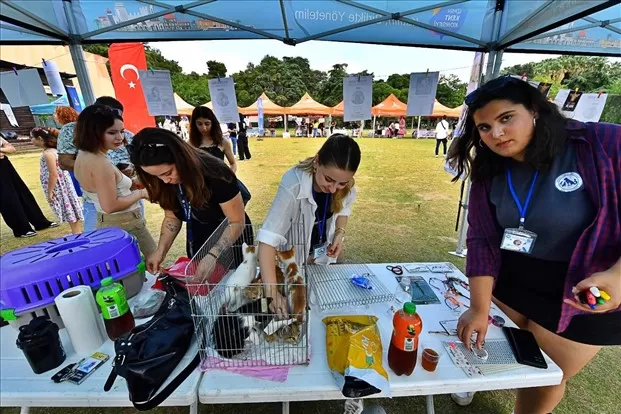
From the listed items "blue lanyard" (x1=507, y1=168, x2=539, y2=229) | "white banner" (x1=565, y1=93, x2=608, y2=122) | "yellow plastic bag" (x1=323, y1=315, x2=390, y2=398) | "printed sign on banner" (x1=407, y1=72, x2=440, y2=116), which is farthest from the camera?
"printed sign on banner" (x1=407, y1=72, x2=440, y2=116)

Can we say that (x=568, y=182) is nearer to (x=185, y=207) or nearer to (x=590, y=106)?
(x=185, y=207)

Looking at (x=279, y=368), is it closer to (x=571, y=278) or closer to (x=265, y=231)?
(x=265, y=231)

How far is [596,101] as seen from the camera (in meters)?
2.68

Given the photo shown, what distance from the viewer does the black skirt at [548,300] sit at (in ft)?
3.51

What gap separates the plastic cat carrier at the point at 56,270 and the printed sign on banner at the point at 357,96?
8.22 ft

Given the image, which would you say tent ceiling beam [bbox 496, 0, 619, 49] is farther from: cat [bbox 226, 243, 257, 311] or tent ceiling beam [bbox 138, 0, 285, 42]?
cat [bbox 226, 243, 257, 311]

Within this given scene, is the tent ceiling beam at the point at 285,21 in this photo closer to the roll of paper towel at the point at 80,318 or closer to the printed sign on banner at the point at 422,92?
the printed sign on banner at the point at 422,92

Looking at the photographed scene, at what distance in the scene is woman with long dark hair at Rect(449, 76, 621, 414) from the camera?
37.4 inches

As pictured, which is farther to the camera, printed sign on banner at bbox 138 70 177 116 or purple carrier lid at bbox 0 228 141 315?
printed sign on banner at bbox 138 70 177 116

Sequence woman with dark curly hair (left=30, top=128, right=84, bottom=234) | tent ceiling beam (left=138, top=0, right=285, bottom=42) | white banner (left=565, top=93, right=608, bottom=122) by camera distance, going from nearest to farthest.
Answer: tent ceiling beam (left=138, top=0, right=285, bottom=42)
white banner (left=565, top=93, right=608, bottom=122)
woman with dark curly hair (left=30, top=128, right=84, bottom=234)

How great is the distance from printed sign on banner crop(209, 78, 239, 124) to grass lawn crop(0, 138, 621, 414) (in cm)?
174

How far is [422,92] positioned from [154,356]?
317 cm

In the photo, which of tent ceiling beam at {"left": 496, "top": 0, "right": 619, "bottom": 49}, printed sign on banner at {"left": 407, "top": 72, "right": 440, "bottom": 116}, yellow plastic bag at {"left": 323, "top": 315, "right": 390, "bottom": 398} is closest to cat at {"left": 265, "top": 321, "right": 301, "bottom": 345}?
yellow plastic bag at {"left": 323, "top": 315, "right": 390, "bottom": 398}

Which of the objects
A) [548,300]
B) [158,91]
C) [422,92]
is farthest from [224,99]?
[548,300]
